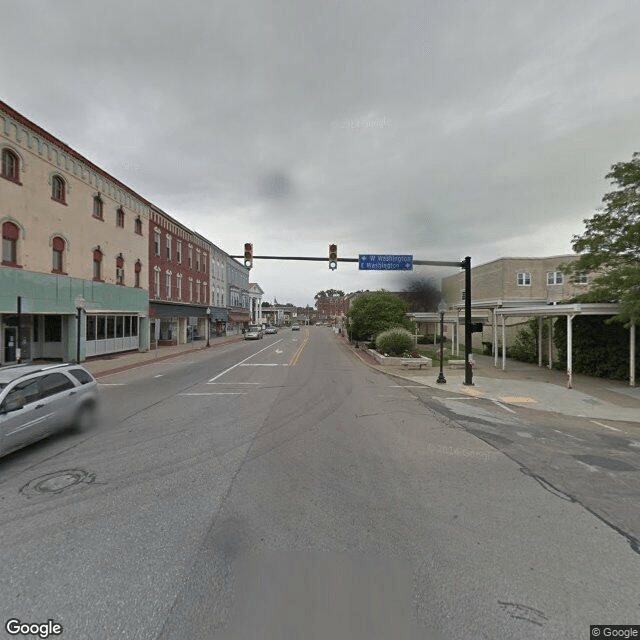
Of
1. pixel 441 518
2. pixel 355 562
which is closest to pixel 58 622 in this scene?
pixel 355 562

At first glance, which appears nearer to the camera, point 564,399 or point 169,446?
point 169,446

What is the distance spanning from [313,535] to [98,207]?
2334 cm

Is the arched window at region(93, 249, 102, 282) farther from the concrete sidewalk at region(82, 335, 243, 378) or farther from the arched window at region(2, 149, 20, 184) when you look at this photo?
the arched window at region(2, 149, 20, 184)

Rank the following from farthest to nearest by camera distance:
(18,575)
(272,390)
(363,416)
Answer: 1. (272,390)
2. (363,416)
3. (18,575)

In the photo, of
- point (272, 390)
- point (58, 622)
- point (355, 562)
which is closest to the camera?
point (58, 622)

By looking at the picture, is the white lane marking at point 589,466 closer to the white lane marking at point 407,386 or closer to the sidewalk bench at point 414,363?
the white lane marking at point 407,386

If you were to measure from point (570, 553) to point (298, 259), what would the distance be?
12.5 meters

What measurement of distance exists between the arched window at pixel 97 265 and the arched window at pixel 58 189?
343cm

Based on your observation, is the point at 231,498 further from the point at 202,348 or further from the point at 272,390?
the point at 202,348

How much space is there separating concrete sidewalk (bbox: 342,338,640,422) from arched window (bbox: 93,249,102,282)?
17.7 meters

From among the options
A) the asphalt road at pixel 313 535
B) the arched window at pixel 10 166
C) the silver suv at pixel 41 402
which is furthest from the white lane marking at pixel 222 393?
the arched window at pixel 10 166

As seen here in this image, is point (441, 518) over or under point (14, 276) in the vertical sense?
under

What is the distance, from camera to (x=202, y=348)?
2984 cm

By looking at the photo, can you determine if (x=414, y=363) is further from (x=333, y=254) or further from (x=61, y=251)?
(x=61, y=251)
